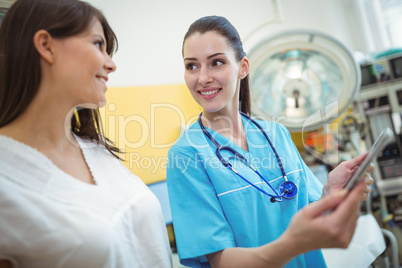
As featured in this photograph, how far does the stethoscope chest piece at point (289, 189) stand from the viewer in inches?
25.9

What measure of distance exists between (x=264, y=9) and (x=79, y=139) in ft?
2.15

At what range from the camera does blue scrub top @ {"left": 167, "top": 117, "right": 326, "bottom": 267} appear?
62 cm

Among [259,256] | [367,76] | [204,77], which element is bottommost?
[259,256]

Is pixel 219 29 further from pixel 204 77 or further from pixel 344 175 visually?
pixel 344 175

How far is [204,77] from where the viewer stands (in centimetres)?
61

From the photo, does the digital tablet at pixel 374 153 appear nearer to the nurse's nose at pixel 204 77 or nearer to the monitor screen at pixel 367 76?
the nurse's nose at pixel 204 77

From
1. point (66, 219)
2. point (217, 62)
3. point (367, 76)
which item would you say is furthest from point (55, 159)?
point (367, 76)

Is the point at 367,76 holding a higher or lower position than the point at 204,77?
higher

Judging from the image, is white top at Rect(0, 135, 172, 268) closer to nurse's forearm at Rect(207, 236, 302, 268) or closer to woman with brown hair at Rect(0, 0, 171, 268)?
woman with brown hair at Rect(0, 0, 171, 268)

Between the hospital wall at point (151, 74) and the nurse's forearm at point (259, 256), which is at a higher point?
the hospital wall at point (151, 74)

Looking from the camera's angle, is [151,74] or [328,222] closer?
[328,222]

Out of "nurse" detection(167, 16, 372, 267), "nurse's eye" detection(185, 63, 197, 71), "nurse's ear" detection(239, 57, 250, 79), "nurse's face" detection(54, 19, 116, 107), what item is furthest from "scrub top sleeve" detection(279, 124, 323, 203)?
"nurse's face" detection(54, 19, 116, 107)

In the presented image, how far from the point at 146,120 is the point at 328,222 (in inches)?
19.2

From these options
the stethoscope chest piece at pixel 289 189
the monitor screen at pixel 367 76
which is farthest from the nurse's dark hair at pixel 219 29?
the monitor screen at pixel 367 76
